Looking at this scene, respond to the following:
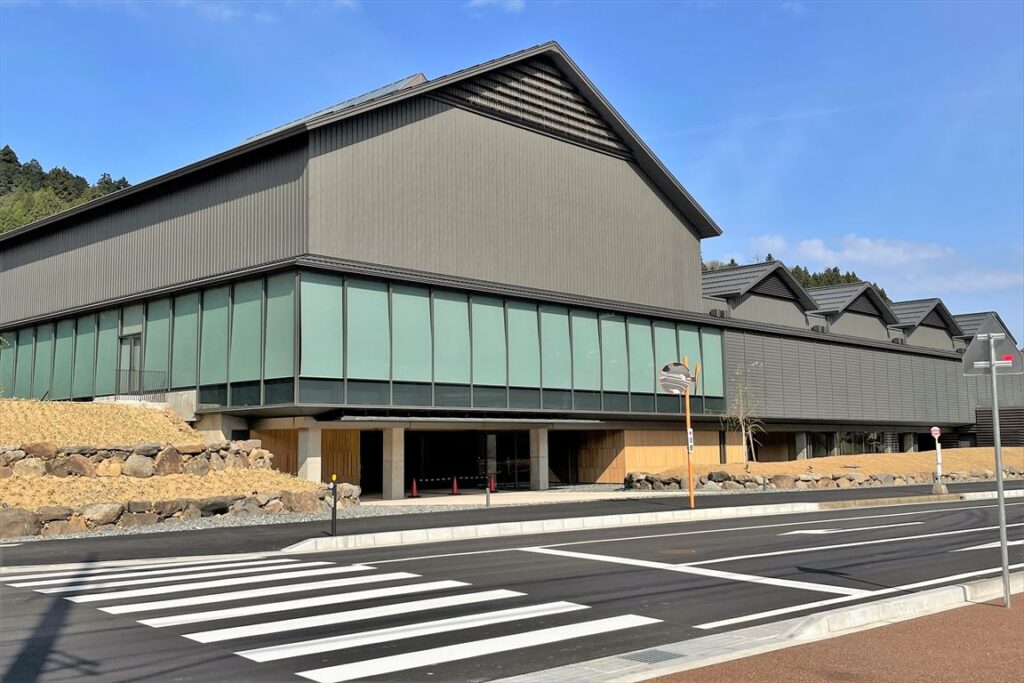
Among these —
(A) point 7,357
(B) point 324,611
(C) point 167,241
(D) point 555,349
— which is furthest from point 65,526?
(A) point 7,357

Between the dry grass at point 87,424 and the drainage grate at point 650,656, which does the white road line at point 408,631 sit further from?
the dry grass at point 87,424

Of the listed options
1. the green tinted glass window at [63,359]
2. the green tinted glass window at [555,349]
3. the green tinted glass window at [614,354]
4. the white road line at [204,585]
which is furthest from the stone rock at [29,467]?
the green tinted glass window at [614,354]

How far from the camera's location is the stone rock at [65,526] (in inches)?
733

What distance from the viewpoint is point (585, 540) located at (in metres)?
17.8

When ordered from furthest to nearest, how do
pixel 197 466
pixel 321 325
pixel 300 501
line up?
1. pixel 321 325
2. pixel 197 466
3. pixel 300 501

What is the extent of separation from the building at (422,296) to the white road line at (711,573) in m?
14.5

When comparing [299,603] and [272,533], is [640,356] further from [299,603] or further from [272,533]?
[299,603]

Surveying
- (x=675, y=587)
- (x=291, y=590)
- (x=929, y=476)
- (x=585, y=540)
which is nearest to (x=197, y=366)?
(x=585, y=540)

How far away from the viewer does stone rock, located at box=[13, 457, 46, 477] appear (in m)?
20.8

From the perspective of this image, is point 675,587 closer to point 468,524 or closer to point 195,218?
point 468,524

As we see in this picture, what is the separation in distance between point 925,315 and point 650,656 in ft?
200

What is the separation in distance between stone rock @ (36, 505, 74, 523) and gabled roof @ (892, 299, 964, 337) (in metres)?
54.4

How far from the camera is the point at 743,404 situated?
4366 centimetres

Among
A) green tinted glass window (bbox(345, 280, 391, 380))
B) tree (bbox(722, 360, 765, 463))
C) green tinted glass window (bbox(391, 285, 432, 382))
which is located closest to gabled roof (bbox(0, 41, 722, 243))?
green tinted glass window (bbox(345, 280, 391, 380))
